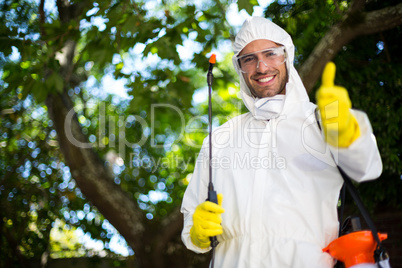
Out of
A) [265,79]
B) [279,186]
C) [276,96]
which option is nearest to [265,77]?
[265,79]

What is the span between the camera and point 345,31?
348cm

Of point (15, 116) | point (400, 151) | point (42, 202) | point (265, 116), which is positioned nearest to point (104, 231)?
point (42, 202)

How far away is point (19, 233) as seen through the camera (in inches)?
229

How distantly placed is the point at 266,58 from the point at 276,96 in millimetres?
214

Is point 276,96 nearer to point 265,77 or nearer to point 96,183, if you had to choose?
point 265,77

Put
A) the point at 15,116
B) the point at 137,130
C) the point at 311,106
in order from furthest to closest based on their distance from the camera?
the point at 137,130 → the point at 15,116 → the point at 311,106

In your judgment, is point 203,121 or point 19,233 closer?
point 19,233

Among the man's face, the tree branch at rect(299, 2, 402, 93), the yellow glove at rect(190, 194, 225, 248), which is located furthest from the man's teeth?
the tree branch at rect(299, 2, 402, 93)

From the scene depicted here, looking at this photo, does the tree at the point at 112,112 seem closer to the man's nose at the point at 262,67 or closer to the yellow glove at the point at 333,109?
the man's nose at the point at 262,67

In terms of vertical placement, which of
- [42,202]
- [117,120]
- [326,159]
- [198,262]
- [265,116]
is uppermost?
[117,120]

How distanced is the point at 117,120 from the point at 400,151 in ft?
11.4

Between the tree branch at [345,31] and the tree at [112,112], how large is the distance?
0.03 feet

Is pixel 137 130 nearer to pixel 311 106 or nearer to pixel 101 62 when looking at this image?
pixel 101 62

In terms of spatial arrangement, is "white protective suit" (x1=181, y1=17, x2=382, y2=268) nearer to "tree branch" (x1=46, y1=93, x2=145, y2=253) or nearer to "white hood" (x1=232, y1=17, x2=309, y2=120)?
"white hood" (x1=232, y1=17, x2=309, y2=120)
